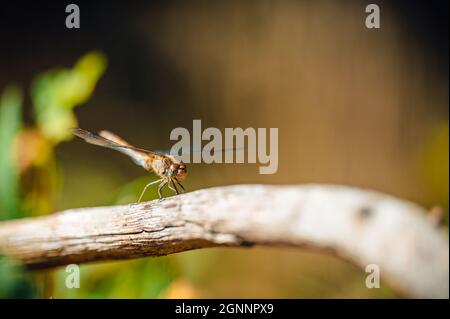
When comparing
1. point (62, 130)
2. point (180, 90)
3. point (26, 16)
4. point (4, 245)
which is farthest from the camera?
point (180, 90)

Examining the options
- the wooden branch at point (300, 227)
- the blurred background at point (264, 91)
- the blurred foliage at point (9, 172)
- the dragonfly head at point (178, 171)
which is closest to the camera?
the wooden branch at point (300, 227)

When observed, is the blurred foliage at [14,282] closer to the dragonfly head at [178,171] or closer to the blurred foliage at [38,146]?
the blurred foliage at [38,146]

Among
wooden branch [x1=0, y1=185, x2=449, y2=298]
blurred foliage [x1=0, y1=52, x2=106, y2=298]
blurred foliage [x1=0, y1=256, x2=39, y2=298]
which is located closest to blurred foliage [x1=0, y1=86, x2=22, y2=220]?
blurred foliage [x1=0, y1=52, x2=106, y2=298]

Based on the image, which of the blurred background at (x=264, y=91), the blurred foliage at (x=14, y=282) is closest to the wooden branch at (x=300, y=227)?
the blurred foliage at (x=14, y=282)

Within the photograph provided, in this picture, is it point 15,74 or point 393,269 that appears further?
point 15,74

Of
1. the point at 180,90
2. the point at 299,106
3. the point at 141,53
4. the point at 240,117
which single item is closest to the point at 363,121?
the point at 299,106

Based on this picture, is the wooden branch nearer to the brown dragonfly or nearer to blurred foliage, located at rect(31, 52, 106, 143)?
the brown dragonfly

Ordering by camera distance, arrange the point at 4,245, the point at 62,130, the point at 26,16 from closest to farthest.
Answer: the point at 4,245 < the point at 62,130 < the point at 26,16

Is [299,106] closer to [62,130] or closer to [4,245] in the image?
[62,130]
